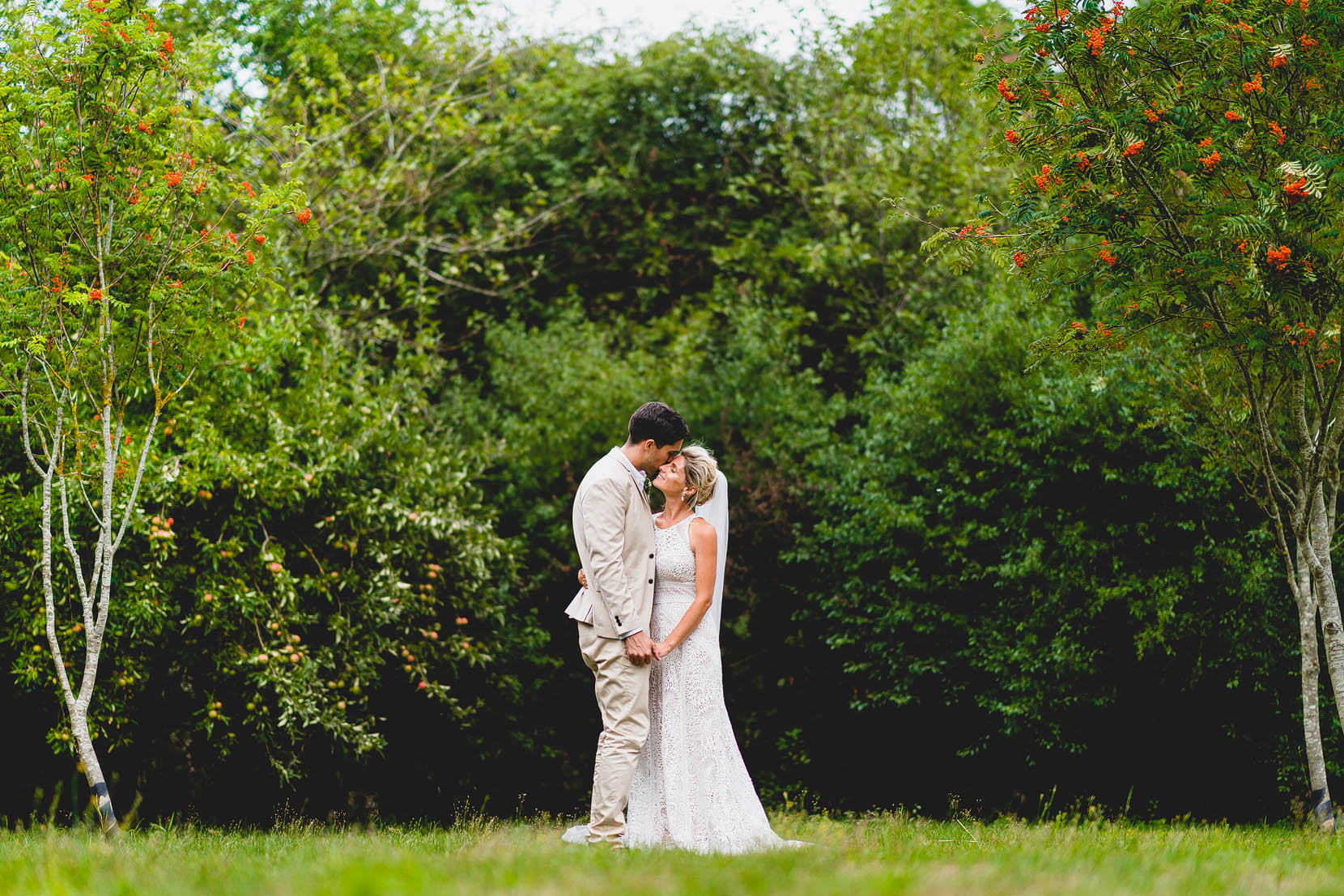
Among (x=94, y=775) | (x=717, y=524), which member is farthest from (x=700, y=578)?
(x=94, y=775)

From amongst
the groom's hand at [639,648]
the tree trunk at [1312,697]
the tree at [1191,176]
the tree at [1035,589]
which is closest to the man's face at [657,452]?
the groom's hand at [639,648]

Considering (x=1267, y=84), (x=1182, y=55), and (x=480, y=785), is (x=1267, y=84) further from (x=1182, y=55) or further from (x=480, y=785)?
(x=480, y=785)

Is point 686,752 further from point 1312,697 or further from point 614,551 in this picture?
point 1312,697

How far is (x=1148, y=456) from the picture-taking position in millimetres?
10805

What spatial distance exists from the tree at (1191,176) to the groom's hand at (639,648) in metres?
3.09

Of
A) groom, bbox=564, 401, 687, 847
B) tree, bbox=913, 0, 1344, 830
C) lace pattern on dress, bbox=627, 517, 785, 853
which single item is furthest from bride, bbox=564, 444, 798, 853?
tree, bbox=913, 0, 1344, 830

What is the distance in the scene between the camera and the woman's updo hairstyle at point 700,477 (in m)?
6.02

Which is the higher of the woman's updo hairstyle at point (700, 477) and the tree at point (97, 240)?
the tree at point (97, 240)

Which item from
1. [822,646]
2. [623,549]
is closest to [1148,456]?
[822,646]

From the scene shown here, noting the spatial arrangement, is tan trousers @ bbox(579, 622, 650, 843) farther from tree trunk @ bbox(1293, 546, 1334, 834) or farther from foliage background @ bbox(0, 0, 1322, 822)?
foliage background @ bbox(0, 0, 1322, 822)

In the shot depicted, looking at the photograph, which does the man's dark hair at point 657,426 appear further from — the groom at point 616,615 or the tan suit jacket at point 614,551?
the tan suit jacket at point 614,551

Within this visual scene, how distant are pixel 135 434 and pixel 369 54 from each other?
8.61 meters

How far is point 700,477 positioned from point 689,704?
3.91 ft

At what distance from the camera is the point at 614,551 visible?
18.5 feet
